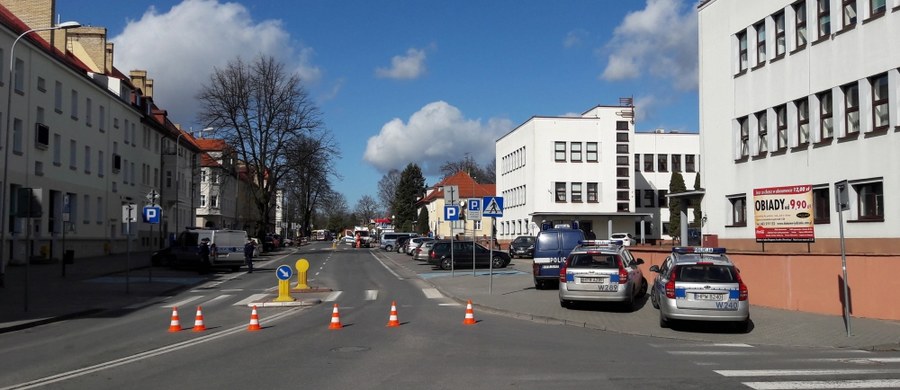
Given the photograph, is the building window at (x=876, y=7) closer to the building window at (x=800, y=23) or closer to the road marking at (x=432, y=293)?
the building window at (x=800, y=23)

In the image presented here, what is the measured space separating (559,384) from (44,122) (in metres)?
36.8

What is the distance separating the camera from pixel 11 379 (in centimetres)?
930

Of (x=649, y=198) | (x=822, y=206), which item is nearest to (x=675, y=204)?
(x=649, y=198)

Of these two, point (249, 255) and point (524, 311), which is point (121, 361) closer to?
point (524, 311)

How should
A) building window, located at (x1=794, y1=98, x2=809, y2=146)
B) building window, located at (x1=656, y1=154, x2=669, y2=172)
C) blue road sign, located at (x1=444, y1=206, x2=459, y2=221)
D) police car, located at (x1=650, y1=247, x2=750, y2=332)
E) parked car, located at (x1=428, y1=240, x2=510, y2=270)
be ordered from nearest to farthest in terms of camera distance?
1. police car, located at (x1=650, y1=247, x2=750, y2=332)
2. building window, located at (x1=794, y1=98, x2=809, y2=146)
3. blue road sign, located at (x1=444, y1=206, x2=459, y2=221)
4. parked car, located at (x1=428, y1=240, x2=510, y2=270)
5. building window, located at (x1=656, y1=154, x2=669, y2=172)

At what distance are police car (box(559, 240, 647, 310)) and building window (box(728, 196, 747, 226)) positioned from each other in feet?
42.3

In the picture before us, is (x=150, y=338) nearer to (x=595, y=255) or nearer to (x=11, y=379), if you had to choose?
(x=11, y=379)

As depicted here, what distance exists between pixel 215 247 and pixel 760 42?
82.7 ft

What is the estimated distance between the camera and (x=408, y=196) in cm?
12912

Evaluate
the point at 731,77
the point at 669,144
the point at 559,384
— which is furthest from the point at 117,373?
the point at 669,144

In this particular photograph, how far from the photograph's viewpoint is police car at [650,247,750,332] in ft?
46.5

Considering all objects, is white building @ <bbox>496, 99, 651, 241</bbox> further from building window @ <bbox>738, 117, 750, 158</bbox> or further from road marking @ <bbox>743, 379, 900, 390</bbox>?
road marking @ <bbox>743, 379, 900, 390</bbox>

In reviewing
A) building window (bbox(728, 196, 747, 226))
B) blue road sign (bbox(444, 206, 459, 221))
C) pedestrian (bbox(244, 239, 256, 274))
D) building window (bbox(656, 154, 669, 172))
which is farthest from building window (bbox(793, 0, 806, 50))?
building window (bbox(656, 154, 669, 172))

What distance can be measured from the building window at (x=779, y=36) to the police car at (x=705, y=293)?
1477 centimetres
